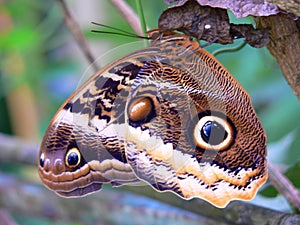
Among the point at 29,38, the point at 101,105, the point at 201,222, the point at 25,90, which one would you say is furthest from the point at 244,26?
the point at 25,90

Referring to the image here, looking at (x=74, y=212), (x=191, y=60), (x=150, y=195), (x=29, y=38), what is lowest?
(x=74, y=212)

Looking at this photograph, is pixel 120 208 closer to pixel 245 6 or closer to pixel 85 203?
pixel 85 203

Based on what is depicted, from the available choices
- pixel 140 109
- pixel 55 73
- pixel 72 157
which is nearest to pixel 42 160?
pixel 72 157

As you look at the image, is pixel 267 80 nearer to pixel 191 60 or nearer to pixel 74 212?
pixel 74 212

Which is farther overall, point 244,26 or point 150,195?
point 150,195

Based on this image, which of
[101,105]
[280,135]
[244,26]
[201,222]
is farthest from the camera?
[280,135]

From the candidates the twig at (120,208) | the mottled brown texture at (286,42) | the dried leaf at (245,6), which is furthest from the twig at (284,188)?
the dried leaf at (245,6)

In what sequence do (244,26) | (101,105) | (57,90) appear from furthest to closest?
(57,90) < (101,105) < (244,26)
